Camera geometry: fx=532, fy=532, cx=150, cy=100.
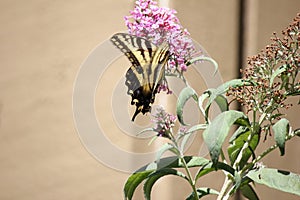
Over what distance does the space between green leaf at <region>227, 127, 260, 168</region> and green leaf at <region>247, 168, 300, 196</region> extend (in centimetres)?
5

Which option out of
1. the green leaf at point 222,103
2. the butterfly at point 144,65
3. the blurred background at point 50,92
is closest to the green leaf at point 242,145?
the green leaf at point 222,103

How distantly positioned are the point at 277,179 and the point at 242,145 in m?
0.11

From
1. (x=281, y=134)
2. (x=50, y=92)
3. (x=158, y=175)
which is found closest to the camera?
(x=281, y=134)

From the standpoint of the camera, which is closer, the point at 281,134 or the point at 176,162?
the point at 281,134

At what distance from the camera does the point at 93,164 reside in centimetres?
147

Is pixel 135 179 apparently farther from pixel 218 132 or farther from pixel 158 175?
pixel 218 132

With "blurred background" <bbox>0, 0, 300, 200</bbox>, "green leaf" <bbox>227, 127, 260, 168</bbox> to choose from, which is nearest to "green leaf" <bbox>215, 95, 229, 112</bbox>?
"green leaf" <bbox>227, 127, 260, 168</bbox>

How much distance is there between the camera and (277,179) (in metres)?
0.73

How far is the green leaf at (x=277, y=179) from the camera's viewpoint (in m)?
0.72

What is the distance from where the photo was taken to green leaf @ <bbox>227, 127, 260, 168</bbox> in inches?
31.2

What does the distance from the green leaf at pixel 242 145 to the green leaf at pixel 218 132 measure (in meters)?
0.06

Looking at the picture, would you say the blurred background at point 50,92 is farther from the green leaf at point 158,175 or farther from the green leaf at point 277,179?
the green leaf at point 277,179

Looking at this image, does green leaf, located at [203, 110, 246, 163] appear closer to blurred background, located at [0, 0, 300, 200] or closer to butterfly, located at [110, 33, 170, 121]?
butterfly, located at [110, 33, 170, 121]

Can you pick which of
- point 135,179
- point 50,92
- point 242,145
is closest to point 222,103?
point 242,145
